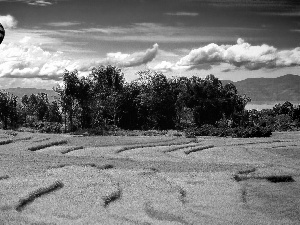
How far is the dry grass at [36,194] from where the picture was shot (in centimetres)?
1407

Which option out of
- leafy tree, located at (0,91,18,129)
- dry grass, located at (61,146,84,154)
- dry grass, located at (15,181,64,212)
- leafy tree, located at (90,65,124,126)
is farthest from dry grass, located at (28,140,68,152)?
leafy tree, located at (0,91,18,129)

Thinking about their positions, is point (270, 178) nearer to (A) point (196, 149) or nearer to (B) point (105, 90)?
(A) point (196, 149)

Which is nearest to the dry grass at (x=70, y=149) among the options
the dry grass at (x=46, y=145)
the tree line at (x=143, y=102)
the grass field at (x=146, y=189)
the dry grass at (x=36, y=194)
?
the dry grass at (x=46, y=145)

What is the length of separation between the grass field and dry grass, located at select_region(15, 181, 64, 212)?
0.12ft

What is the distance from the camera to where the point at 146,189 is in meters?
16.8

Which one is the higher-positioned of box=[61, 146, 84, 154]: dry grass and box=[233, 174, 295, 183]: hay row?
box=[61, 146, 84, 154]: dry grass

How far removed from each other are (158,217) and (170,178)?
633 centimetres

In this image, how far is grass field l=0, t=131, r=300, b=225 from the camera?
523 inches

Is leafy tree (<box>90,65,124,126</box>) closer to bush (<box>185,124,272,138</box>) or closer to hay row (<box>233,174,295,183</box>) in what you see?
bush (<box>185,124,272,138</box>)

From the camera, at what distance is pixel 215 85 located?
94.3 metres

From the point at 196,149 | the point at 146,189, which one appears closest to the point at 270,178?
the point at 146,189

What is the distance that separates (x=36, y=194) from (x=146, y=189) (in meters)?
4.69

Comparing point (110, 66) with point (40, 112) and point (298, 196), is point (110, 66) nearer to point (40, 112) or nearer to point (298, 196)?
point (40, 112)

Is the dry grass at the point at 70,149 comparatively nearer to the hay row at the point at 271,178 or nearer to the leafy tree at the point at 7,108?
the hay row at the point at 271,178
